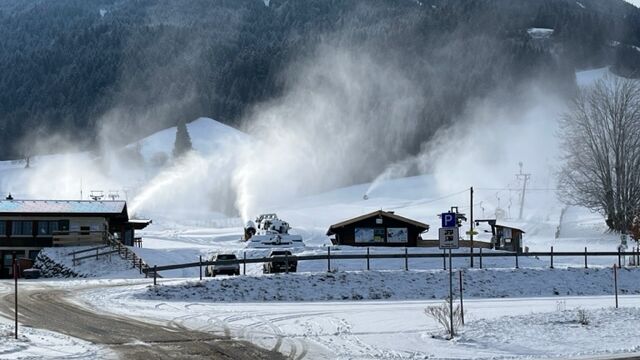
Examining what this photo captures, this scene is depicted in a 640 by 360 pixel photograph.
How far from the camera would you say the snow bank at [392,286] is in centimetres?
3394

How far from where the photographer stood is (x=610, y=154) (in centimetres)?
7812

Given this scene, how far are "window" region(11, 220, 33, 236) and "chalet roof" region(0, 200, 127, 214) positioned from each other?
0.89 meters

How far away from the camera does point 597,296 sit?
38344 millimetres

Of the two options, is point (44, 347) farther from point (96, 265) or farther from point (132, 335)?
point (96, 265)

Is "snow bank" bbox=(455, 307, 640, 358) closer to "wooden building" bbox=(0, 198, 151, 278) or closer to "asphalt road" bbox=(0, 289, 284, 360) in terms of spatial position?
"asphalt road" bbox=(0, 289, 284, 360)

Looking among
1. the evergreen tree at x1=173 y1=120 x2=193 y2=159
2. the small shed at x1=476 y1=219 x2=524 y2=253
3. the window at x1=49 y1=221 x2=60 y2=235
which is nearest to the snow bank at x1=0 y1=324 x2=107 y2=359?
the window at x1=49 y1=221 x2=60 y2=235

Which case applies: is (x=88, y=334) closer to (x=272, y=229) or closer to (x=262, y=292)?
(x=262, y=292)

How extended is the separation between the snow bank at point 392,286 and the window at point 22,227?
86.2 ft

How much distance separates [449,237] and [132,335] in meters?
9.02

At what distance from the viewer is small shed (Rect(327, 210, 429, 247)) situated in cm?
6075

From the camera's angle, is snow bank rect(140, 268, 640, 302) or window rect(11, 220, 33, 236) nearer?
snow bank rect(140, 268, 640, 302)

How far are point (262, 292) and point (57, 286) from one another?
1100 cm

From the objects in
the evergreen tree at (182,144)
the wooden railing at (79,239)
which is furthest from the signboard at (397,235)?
the evergreen tree at (182,144)

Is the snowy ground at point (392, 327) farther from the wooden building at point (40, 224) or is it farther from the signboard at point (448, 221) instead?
the wooden building at point (40, 224)
